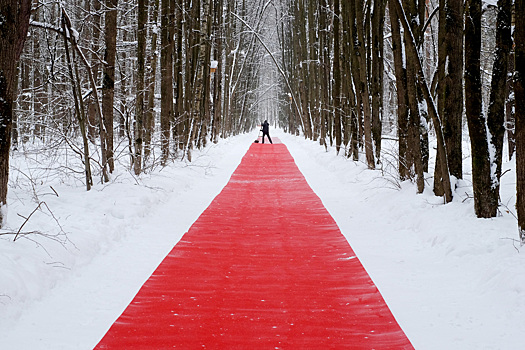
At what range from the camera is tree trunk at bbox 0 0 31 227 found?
5.68 metres

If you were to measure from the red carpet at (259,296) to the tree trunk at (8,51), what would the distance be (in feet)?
7.14

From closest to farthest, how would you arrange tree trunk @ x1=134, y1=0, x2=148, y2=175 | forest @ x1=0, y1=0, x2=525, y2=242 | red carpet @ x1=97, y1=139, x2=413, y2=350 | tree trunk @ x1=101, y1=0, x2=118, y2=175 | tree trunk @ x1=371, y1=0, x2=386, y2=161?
red carpet @ x1=97, y1=139, x2=413, y2=350 < forest @ x1=0, y1=0, x2=525, y2=242 < tree trunk @ x1=101, y1=0, x2=118, y2=175 < tree trunk @ x1=134, y1=0, x2=148, y2=175 < tree trunk @ x1=371, y1=0, x2=386, y2=161

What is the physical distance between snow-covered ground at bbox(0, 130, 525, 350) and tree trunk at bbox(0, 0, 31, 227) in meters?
1.00

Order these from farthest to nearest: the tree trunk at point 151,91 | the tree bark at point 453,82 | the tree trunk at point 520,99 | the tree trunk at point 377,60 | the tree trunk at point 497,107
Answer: the tree trunk at point 377,60, the tree trunk at point 151,91, the tree bark at point 453,82, the tree trunk at point 497,107, the tree trunk at point 520,99

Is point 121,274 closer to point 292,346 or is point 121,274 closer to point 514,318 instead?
point 292,346

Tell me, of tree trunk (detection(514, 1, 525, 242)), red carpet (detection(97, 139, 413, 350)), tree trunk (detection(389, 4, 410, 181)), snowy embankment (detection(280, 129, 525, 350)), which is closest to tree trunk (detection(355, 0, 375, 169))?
tree trunk (detection(389, 4, 410, 181))

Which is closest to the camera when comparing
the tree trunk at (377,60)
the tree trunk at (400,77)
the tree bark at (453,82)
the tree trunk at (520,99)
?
the tree trunk at (520,99)

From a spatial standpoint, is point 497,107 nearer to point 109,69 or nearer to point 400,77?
point 400,77

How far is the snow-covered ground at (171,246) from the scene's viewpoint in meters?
4.36

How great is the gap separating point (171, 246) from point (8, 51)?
309 centimetres

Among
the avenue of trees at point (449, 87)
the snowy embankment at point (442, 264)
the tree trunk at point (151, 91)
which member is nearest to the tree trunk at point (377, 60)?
the avenue of trees at point (449, 87)

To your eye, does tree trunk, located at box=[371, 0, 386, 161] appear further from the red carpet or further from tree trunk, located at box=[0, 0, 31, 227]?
tree trunk, located at box=[0, 0, 31, 227]

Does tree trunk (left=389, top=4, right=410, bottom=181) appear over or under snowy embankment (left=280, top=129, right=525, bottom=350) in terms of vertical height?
over

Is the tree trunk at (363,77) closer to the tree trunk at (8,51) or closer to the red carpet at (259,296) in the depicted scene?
the red carpet at (259,296)
